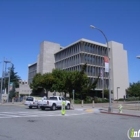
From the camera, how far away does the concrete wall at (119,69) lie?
235ft

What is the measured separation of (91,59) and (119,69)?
52.1ft

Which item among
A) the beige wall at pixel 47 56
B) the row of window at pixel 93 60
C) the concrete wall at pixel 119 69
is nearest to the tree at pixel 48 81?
the row of window at pixel 93 60

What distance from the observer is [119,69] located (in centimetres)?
7425

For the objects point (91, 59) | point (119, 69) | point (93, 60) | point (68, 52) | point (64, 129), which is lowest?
point (64, 129)

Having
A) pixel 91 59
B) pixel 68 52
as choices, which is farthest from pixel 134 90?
pixel 68 52

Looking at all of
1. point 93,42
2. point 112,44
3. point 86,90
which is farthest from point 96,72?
point 86,90

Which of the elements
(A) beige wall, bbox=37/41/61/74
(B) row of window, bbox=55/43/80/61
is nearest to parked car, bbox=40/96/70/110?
(B) row of window, bbox=55/43/80/61

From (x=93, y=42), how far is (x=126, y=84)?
78.7 ft

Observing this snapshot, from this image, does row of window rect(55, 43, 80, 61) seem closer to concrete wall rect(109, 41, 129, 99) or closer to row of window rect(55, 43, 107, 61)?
row of window rect(55, 43, 107, 61)

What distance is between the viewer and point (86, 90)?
148 ft

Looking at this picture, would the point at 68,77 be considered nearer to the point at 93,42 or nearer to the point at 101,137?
the point at 93,42

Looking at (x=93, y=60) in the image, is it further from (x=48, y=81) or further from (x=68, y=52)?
(x=48, y=81)

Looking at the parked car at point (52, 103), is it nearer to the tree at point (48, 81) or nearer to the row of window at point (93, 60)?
the tree at point (48, 81)

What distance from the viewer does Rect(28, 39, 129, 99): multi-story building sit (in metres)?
63.1
